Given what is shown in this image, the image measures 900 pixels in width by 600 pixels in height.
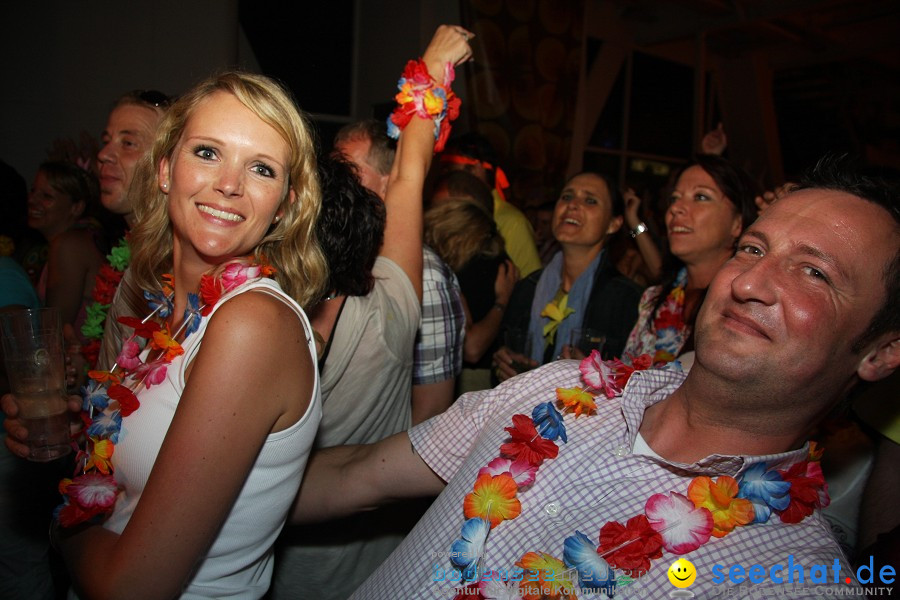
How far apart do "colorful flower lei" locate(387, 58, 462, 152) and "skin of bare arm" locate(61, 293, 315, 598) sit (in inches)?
42.9

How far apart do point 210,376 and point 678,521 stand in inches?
34.9

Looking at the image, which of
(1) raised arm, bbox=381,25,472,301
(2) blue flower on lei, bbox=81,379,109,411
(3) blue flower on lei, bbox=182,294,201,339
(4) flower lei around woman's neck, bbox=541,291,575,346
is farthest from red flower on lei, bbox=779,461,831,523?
(4) flower lei around woman's neck, bbox=541,291,575,346

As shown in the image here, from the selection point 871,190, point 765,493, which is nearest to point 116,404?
point 765,493

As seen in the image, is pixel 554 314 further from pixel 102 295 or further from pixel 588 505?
pixel 102 295


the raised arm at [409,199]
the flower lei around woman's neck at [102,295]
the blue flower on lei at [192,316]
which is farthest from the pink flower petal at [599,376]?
the flower lei around woman's neck at [102,295]

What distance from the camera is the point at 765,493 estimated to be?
3.67ft

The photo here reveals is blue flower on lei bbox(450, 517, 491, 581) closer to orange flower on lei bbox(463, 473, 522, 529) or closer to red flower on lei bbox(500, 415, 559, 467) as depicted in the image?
orange flower on lei bbox(463, 473, 522, 529)

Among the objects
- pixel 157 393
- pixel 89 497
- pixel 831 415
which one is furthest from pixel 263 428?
pixel 831 415

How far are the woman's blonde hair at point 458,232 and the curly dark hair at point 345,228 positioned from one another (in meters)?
1.27

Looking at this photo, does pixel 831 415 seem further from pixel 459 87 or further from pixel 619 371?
pixel 459 87

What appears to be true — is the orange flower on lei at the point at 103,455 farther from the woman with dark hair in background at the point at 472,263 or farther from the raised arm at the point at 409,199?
the woman with dark hair in background at the point at 472,263

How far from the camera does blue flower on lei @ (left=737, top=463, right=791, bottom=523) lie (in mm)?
1108

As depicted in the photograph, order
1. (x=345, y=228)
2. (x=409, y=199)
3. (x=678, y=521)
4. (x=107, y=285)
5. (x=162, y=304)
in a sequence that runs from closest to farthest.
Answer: (x=678, y=521) < (x=162, y=304) < (x=345, y=228) < (x=409, y=199) < (x=107, y=285)

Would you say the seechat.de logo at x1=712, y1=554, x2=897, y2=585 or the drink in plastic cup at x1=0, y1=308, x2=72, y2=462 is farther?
the drink in plastic cup at x1=0, y1=308, x2=72, y2=462
